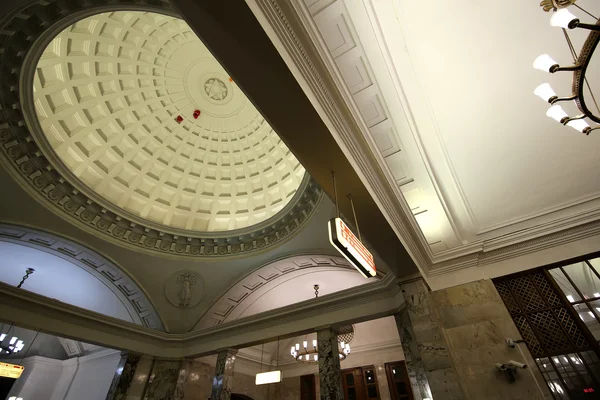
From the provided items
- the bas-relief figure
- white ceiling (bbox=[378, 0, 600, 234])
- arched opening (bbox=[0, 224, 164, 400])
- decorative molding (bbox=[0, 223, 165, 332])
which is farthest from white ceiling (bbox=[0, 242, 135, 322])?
white ceiling (bbox=[378, 0, 600, 234])

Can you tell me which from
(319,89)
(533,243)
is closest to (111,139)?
(319,89)

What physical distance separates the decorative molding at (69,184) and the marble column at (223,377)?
130 inches

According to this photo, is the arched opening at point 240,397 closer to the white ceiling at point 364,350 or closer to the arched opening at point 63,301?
the white ceiling at point 364,350

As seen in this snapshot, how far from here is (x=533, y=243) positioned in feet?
20.9

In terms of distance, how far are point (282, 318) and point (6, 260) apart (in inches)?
364

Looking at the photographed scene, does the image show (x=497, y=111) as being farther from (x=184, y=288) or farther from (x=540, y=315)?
(x=184, y=288)

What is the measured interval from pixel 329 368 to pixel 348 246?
487cm

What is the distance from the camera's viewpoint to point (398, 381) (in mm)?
11180

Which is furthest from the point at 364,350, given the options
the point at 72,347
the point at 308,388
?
the point at 72,347

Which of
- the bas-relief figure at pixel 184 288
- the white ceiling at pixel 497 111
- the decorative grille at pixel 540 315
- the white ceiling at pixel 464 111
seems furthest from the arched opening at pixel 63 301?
the decorative grille at pixel 540 315

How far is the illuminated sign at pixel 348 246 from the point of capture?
3525 mm

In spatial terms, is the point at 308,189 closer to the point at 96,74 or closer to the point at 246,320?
the point at 246,320

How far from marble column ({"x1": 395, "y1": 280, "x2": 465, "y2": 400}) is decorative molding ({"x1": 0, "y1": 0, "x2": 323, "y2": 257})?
12.2 ft

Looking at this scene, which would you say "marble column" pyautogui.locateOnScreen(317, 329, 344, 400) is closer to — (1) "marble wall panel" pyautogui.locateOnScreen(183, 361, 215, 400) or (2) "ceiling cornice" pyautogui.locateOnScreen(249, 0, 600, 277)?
(2) "ceiling cornice" pyautogui.locateOnScreen(249, 0, 600, 277)
